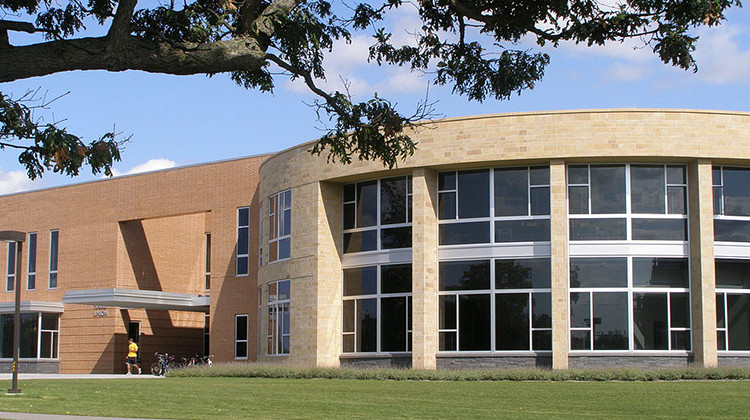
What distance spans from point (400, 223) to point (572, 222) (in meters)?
5.32

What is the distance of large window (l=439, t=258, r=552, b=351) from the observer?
93.5 ft

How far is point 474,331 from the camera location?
29.2m

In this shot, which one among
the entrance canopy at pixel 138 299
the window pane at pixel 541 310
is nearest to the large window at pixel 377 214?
the window pane at pixel 541 310

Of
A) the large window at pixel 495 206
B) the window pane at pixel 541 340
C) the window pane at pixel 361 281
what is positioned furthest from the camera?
the window pane at pixel 361 281

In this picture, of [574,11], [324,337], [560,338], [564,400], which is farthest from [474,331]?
[574,11]

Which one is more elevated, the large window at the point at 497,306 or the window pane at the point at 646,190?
→ the window pane at the point at 646,190

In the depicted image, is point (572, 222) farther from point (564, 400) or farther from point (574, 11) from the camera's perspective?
point (574, 11)

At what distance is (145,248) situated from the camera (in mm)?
44750

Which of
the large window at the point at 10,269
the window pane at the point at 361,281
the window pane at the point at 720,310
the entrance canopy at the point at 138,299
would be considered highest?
the large window at the point at 10,269

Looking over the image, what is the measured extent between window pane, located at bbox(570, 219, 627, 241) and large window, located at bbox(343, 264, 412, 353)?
17.0 ft

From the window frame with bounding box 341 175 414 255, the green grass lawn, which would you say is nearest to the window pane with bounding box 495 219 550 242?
the window frame with bounding box 341 175 414 255

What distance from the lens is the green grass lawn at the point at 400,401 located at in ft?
49.3

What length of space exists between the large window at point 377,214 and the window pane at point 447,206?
101cm

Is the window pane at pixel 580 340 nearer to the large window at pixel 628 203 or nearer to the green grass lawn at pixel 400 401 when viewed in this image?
the large window at pixel 628 203
